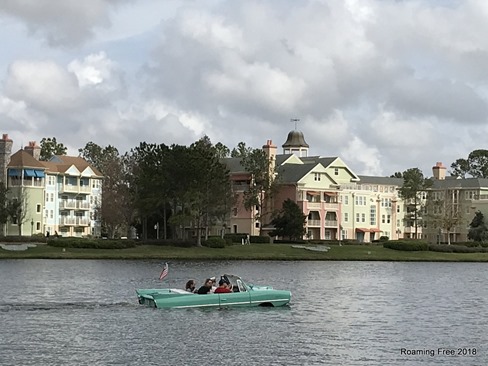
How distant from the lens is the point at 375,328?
53406 mm

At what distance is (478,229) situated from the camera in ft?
559

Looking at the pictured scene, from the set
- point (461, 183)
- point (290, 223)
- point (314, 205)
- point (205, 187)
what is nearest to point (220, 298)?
point (205, 187)

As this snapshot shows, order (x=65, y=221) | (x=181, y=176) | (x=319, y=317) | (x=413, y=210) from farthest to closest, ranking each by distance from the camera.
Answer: (x=413, y=210), (x=65, y=221), (x=181, y=176), (x=319, y=317)

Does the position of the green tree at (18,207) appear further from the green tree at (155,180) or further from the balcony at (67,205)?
the green tree at (155,180)

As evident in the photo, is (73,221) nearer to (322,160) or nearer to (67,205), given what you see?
(67,205)

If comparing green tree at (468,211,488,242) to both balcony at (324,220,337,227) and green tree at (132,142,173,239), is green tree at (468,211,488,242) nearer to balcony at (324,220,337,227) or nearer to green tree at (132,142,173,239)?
balcony at (324,220,337,227)

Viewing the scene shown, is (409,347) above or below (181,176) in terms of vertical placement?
below

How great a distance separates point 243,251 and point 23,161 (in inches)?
1527

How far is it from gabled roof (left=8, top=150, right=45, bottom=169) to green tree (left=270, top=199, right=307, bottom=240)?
34792 millimetres

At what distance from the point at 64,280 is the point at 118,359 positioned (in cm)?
4101

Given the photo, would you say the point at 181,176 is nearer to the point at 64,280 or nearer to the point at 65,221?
the point at 65,221

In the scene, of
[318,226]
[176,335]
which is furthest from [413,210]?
[176,335]

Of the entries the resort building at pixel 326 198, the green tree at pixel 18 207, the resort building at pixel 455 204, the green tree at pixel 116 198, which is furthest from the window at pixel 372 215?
the green tree at pixel 18 207

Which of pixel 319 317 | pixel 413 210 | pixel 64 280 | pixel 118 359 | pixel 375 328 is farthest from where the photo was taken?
pixel 413 210
